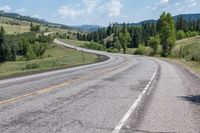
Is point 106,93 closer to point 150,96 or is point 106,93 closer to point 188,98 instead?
point 150,96

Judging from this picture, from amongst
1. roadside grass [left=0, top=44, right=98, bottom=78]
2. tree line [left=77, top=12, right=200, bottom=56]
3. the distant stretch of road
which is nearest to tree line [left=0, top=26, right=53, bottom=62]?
roadside grass [left=0, top=44, right=98, bottom=78]

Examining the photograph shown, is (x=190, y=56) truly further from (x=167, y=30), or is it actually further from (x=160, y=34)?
(x=160, y=34)

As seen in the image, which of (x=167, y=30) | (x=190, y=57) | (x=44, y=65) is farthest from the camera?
(x=167, y=30)

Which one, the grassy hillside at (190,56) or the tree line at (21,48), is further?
the tree line at (21,48)

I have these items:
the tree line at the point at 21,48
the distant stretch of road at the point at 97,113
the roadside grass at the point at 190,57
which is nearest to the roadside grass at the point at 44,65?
the tree line at the point at 21,48

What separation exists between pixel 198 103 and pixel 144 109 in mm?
2404

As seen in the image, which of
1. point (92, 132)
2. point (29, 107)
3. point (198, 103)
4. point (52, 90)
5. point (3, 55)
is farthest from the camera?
point (3, 55)

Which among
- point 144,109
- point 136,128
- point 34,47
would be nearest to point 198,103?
point 144,109

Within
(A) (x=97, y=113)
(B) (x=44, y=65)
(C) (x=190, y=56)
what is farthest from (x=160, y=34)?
(A) (x=97, y=113)

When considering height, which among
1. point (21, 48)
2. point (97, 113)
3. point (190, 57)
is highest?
point (97, 113)

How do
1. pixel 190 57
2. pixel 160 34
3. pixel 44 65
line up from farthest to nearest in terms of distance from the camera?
pixel 160 34, pixel 190 57, pixel 44 65

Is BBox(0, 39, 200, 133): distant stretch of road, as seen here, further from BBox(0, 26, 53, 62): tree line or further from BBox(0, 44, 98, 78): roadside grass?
BBox(0, 26, 53, 62): tree line

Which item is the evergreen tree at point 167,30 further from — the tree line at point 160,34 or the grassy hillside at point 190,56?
the grassy hillside at point 190,56

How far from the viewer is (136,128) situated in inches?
296
